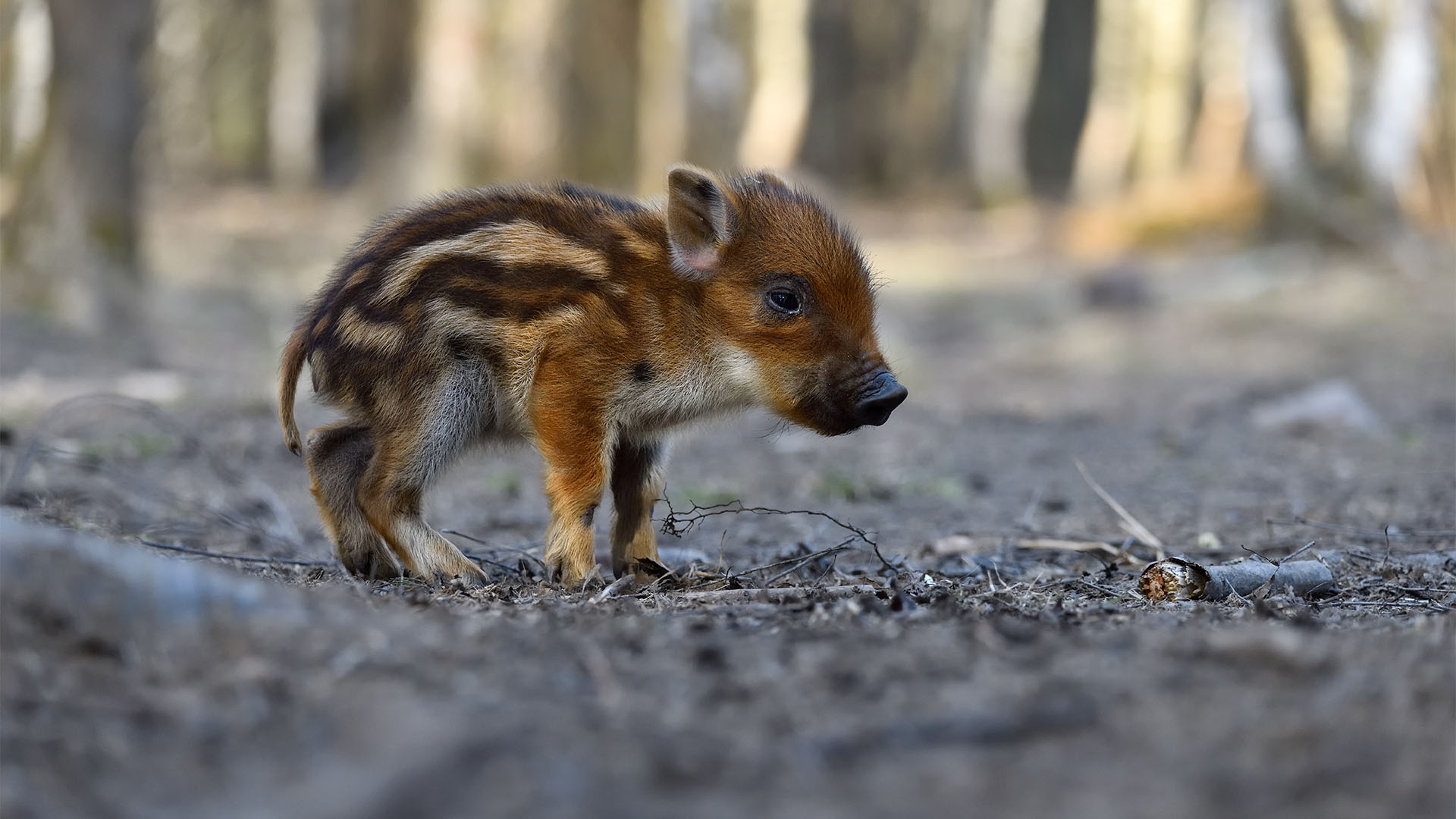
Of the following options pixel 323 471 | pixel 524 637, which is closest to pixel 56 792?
pixel 524 637

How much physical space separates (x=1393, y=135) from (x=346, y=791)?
14.7 m

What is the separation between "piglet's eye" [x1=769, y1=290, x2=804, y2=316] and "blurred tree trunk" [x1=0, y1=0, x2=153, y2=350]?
8.33 meters

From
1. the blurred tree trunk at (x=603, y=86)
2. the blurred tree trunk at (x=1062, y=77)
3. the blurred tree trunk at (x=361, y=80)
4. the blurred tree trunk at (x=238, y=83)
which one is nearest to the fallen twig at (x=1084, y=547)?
the blurred tree trunk at (x=361, y=80)

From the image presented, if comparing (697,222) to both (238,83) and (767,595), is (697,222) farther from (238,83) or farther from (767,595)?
(238,83)

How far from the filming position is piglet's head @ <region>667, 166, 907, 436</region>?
16.1ft

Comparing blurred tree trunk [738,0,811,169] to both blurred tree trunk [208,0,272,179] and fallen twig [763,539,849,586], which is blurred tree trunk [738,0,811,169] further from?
fallen twig [763,539,849,586]

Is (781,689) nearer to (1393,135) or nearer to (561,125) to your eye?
(1393,135)

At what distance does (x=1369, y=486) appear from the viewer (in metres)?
7.27

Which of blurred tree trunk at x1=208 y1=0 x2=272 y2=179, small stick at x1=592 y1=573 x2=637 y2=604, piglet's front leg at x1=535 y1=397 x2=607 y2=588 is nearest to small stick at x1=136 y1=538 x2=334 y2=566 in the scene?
piglet's front leg at x1=535 y1=397 x2=607 y2=588

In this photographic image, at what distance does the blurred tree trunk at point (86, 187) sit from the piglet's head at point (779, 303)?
26.9 feet

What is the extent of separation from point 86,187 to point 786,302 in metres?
9.17

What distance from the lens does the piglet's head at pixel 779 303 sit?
16.1 ft

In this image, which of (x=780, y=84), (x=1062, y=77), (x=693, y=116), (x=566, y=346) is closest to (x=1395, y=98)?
(x=693, y=116)

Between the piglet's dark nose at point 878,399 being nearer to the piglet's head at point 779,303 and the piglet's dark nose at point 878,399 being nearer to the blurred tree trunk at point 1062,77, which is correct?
the piglet's head at point 779,303
